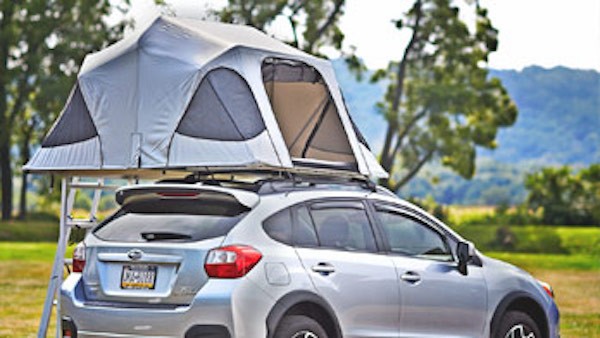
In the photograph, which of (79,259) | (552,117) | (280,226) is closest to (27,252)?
(79,259)

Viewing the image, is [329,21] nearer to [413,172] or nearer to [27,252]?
[413,172]

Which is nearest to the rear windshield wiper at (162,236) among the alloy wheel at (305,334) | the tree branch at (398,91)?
the alloy wheel at (305,334)

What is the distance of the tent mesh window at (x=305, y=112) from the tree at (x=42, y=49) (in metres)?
39.5

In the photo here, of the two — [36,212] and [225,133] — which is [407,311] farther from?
[36,212]

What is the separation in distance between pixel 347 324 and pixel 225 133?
102 inches

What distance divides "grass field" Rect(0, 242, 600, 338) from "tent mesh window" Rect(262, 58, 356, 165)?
14.6 ft

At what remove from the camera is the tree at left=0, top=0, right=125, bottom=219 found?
52344mm

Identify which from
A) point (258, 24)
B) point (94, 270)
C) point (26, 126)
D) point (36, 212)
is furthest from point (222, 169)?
point (26, 126)

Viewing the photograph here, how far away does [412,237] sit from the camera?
1038 centimetres

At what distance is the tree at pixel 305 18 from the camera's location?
167 feet

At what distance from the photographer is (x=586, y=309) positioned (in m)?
22.0

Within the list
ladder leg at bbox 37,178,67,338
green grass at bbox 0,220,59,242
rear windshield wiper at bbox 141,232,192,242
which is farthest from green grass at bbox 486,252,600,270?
rear windshield wiper at bbox 141,232,192,242

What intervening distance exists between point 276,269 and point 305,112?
4226 mm

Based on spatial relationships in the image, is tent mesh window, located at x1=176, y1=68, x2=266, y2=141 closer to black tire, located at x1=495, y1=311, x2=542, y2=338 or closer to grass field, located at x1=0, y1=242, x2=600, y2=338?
black tire, located at x1=495, y1=311, x2=542, y2=338
